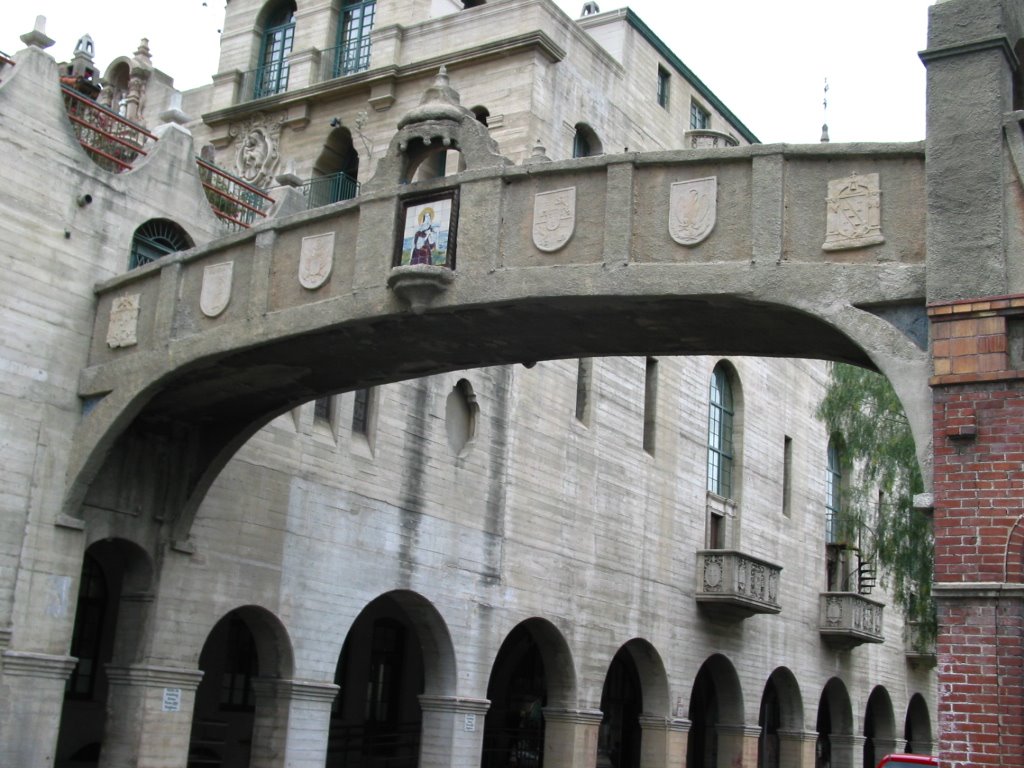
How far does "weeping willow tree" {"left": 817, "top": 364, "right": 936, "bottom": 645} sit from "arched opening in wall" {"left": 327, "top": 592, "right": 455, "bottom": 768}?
934cm

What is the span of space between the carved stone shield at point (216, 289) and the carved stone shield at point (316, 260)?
1229 millimetres

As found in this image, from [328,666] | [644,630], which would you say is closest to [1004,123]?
[328,666]

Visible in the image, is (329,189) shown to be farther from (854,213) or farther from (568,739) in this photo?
(854,213)

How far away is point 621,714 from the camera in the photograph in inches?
1211

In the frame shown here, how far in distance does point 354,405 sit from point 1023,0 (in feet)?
40.9

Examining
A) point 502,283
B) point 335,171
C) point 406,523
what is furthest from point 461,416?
point 502,283

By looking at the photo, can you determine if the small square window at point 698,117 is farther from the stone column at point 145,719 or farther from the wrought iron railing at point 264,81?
the stone column at point 145,719

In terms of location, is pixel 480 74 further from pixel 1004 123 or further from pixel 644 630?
pixel 1004 123

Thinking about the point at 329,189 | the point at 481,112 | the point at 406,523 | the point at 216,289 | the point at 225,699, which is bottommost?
the point at 225,699

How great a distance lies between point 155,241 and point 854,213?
10.5 metres

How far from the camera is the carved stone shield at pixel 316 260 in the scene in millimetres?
14875

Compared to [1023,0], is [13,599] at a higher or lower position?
lower

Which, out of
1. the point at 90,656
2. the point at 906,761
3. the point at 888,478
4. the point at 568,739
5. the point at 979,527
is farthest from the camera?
the point at 888,478

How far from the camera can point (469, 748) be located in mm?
22594
